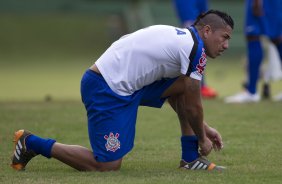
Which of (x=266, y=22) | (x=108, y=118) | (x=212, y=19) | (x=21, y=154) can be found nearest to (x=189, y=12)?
(x=266, y=22)

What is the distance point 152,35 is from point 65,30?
22.1 meters

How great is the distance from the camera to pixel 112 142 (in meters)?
6.93

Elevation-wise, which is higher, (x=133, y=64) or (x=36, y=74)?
(x=133, y=64)

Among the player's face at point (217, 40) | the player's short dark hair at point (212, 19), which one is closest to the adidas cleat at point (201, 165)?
the player's face at point (217, 40)

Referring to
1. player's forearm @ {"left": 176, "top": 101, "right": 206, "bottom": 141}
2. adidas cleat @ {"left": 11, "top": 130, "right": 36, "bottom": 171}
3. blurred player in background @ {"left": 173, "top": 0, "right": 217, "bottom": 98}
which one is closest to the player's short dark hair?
player's forearm @ {"left": 176, "top": 101, "right": 206, "bottom": 141}

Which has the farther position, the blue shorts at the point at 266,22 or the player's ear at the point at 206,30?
Result: the blue shorts at the point at 266,22

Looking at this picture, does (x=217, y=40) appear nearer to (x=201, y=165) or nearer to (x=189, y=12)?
(x=201, y=165)

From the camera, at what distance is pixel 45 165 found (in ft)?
24.5

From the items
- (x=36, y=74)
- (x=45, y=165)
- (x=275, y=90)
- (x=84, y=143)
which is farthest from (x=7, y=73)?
(x=45, y=165)

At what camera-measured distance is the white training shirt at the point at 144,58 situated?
6875 millimetres

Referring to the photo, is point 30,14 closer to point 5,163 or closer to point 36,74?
point 36,74

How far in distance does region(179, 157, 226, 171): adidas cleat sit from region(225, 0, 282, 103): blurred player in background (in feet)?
18.5

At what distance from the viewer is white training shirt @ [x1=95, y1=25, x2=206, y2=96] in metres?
6.88

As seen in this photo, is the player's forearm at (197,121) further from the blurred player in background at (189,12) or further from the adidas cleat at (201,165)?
the blurred player in background at (189,12)
